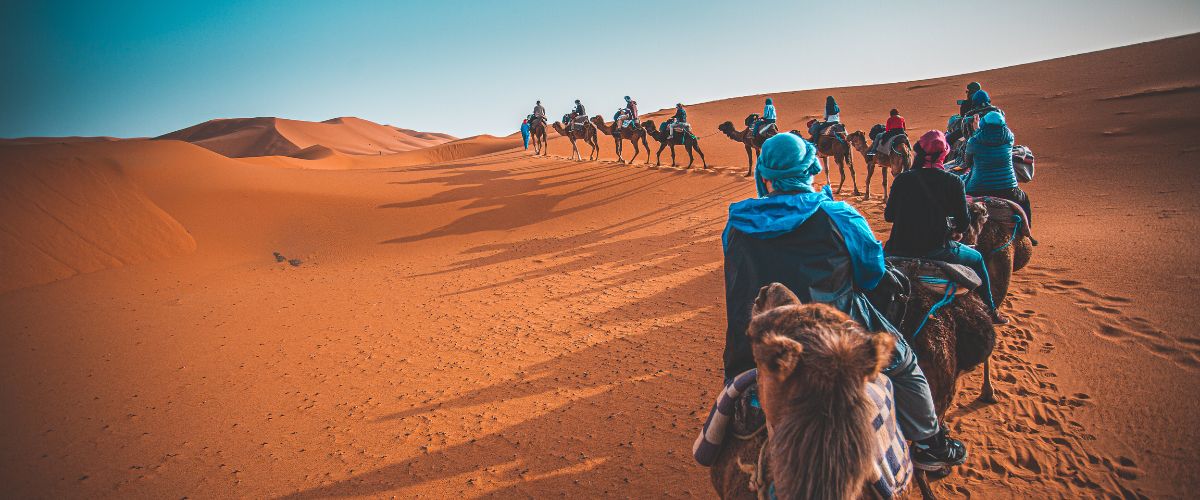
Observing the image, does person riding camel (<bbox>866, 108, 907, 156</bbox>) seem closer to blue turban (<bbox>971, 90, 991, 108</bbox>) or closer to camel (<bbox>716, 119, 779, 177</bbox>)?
blue turban (<bbox>971, 90, 991, 108</bbox>)

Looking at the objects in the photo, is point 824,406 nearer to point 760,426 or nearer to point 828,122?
point 760,426

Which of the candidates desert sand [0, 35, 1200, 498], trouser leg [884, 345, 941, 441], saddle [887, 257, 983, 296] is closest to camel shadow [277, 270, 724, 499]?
desert sand [0, 35, 1200, 498]

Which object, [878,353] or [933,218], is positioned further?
[933,218]

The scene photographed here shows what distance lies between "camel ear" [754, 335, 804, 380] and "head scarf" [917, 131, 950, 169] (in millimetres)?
3294

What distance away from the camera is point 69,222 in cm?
1026

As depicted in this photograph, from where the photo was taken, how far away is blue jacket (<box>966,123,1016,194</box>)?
5441 mm

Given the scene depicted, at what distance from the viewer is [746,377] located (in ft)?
6.59

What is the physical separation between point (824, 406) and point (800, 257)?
1.18 m

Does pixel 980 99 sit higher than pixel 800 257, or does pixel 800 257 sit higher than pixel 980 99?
pixel 980 99

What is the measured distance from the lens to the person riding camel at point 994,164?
17.7ft

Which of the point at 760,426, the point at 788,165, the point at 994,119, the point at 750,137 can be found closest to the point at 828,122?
the point at 750,137

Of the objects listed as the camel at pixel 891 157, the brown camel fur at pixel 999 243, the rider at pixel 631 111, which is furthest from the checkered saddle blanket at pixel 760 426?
the rider at pixel 631 111

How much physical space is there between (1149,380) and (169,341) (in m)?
11.4

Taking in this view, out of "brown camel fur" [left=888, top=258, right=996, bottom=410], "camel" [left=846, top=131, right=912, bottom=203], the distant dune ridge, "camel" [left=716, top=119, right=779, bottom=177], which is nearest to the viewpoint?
"brown camel fur" [left=888, top=258, right=996, bottom=410]
